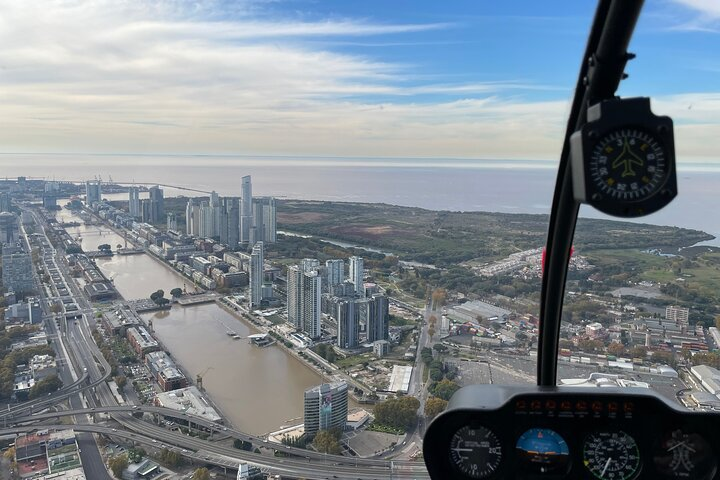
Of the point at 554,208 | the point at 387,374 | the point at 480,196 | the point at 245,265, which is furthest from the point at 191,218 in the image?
the point at 554,208

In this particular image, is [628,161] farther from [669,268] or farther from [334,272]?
[334,272]

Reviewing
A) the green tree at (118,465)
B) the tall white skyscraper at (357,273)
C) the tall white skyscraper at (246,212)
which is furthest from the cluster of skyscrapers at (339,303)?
the tall white skyscraper at (246,212)

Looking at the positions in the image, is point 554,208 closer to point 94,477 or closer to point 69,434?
point 94,477

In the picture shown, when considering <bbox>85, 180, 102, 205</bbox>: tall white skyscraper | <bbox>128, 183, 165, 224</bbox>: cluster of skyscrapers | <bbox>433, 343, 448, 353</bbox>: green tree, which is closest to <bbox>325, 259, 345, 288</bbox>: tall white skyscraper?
<bbox>433, 343, 448, 353</bbox>: green tree

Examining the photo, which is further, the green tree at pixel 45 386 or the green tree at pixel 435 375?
the green tree at pixel 45 386

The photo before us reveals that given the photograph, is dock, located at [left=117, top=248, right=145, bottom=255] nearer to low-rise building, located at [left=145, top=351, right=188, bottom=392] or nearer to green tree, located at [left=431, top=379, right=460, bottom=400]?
low-rise building, located at [left=145, top=351, right=188, bottom=392]

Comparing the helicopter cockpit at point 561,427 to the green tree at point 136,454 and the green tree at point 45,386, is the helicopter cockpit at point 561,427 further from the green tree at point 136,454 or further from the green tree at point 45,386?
the green tree at point 45,386

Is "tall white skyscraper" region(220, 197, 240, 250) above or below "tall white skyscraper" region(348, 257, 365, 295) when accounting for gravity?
above
